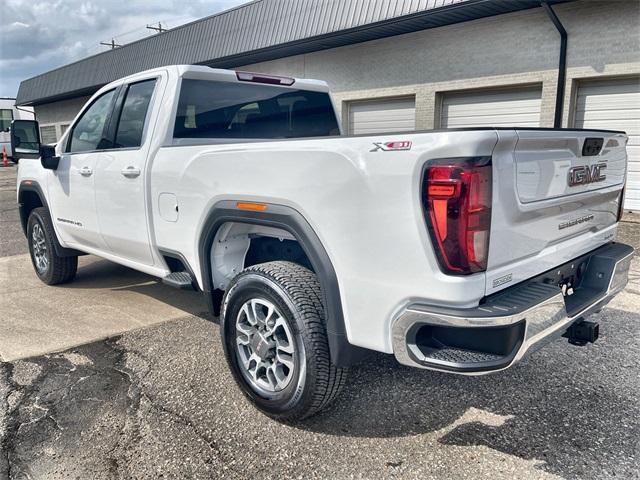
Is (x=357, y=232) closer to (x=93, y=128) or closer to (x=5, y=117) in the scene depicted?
(x=93, y=128)

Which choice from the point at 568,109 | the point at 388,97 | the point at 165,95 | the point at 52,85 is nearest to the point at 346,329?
the point at 165,95

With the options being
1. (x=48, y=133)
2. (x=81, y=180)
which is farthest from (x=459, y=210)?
(x=48, y=133)

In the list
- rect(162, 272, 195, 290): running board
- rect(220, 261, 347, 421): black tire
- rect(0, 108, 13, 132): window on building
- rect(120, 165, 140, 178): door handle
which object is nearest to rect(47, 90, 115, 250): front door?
rect(120, 165, 140, 178): door handle

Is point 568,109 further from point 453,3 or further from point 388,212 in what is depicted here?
point 388,212

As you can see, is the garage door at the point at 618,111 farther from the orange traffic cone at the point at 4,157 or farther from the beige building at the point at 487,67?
the orange traffic cone at the point at 4,157

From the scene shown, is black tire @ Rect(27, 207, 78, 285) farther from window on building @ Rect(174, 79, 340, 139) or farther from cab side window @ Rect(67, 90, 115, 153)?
window on building @ Rect(174, 79, 340, 139)

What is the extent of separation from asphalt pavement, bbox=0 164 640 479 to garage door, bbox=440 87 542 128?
286 inches

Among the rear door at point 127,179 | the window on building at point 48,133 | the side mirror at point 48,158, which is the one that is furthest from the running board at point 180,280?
the window on building at point 48,133

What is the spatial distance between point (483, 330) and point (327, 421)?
3.91ft

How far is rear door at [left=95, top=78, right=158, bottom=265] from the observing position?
3834mm

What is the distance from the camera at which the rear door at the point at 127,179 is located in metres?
3.83

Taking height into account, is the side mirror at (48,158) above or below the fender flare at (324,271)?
above

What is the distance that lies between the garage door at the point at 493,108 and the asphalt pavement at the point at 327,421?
7260 mm

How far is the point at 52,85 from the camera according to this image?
28.0 m
